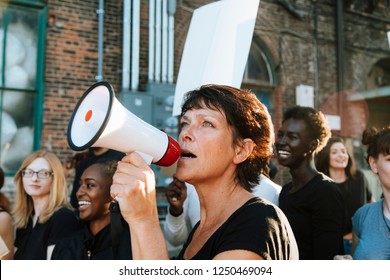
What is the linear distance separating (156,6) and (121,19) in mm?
557

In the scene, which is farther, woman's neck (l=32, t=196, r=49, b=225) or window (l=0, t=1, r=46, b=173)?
window (l=0, t=1, r=46, b=173)

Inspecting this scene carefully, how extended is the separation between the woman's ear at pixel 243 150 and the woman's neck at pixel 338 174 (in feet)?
8.31

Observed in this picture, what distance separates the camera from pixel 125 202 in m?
1.28

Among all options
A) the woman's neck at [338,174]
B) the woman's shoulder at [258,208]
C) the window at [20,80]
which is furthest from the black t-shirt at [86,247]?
the window at [20,80]

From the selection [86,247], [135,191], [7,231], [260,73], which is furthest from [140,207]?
[260,73]

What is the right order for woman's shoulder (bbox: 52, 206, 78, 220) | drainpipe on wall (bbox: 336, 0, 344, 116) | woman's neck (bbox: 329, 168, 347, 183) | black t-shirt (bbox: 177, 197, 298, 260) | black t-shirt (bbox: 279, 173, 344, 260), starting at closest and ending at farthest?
black t-shirt (bbox: 177, 197, 298, 260), black t-shirt (bbox: 279, 173, 344, 260), woman's shoulder (bbox: 52, 206, 78, 220), woman's neck (bbox: 329, 168, 347, 183), drainpipe on wall (bbox: 336, 0, 344, 116)

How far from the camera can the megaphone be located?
1.35 meters

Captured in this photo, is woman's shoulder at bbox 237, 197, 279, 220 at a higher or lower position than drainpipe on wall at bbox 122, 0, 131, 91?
lower

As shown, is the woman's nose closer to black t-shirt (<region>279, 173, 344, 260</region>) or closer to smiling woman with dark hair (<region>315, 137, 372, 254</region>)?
black t-shirt (<region>279, 173, 344, 260</region>)

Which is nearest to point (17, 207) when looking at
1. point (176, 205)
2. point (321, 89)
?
point (176, 205)

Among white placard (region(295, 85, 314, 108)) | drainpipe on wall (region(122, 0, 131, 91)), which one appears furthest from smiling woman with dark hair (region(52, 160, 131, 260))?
white placard (region(295, 85, 314, 108))

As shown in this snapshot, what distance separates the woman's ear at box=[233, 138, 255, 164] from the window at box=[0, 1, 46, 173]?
15.8ft

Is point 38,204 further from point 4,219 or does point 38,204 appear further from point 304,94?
point 304,94

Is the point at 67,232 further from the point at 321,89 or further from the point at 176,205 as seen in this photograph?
the point at 321,89
